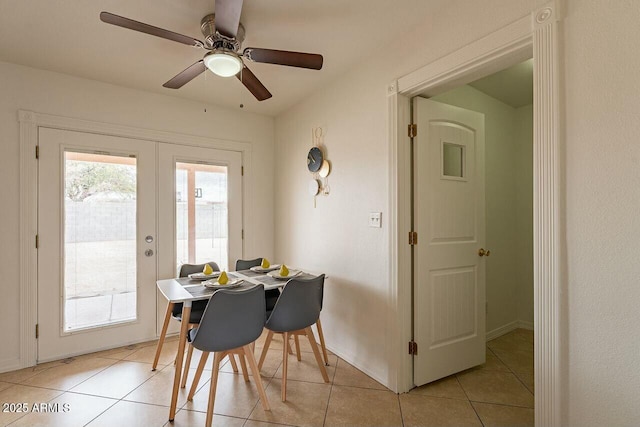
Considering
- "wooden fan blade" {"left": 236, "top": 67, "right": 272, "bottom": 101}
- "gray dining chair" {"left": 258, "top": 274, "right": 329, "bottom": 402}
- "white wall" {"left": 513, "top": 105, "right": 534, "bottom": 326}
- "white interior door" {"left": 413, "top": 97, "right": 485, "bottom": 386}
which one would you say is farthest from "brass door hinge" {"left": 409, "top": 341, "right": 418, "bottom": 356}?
"wooden fan blade" {"left": 236, "top": 67, "right": 272, "bottom": 101}

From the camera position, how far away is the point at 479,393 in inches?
83.5

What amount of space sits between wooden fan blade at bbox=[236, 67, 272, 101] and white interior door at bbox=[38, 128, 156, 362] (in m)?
1.47

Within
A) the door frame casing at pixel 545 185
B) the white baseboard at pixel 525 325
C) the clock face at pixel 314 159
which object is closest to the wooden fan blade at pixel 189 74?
the clock face at pixel 314 159

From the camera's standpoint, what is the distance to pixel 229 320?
183 centimetres

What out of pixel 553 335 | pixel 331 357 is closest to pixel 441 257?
pixel 553 335

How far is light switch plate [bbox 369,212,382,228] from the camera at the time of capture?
2277 mm

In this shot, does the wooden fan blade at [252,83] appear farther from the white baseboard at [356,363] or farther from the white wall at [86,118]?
the white baseboard at [356,363]

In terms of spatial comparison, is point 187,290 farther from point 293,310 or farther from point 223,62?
point 223,62

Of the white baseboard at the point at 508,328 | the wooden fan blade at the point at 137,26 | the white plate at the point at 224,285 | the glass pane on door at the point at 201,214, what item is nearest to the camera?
the wooden fan blade at the point at 137,26

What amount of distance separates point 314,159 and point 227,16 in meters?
1.56

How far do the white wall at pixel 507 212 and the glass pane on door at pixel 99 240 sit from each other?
139 inches

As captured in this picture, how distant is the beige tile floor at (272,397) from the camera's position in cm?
186

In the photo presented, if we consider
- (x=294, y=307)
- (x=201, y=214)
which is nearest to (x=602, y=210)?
(x=294, y=307)

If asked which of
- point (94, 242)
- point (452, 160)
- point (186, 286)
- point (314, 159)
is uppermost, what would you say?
point (314, 159)
